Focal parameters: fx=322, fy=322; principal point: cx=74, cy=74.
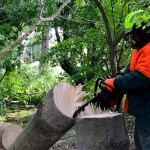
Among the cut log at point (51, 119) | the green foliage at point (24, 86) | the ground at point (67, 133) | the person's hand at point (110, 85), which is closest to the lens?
the person's hand at point (110, 85)

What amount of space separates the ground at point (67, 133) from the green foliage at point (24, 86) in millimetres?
611

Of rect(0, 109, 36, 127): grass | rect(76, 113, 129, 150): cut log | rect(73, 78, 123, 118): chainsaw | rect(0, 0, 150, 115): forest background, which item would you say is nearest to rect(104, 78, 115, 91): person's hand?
rect(73, 78, 123, 118): chainsaw

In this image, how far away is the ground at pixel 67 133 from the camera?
500 cm

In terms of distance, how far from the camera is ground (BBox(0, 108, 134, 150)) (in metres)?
5.00

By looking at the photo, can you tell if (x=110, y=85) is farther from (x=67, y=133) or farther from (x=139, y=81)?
(x=67, y=133)

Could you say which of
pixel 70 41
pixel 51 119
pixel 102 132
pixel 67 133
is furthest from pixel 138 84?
pixel 70 41

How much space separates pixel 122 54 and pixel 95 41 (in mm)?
645

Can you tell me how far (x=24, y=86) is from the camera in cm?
1061

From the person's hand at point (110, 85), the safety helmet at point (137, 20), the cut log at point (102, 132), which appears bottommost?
the cut log at point (102, 132)

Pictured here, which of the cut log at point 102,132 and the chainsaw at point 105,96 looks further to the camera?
the cut log at point 102,132

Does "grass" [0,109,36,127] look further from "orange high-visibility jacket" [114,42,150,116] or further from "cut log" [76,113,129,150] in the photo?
"orange high-visibility jacket" [114,42,150,116]

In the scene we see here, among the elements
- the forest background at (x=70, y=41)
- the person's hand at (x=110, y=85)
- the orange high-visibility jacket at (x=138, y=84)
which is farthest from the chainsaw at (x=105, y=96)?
the forest background at (x=70, y=41)

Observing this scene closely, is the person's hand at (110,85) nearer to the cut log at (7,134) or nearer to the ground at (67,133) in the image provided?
the ground at (67,133)

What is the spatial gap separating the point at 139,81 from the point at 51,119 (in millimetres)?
1203
